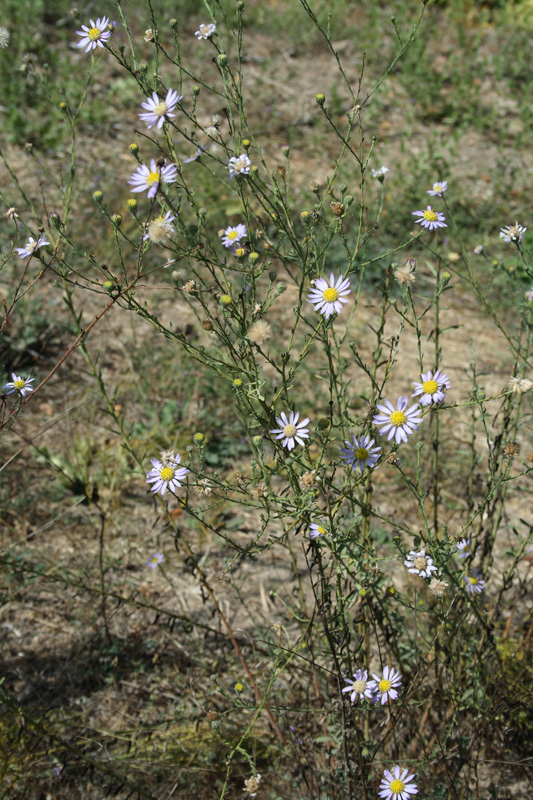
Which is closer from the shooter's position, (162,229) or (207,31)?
(162,229)

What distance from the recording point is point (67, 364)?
12.0 feet

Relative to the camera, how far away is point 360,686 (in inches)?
60.1

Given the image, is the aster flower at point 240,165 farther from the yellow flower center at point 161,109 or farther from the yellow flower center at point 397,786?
the yellow flower center at point 397,786

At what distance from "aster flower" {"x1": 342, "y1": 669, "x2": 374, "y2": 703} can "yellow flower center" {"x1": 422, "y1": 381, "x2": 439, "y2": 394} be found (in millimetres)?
731

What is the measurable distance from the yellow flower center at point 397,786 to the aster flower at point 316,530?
60 cm

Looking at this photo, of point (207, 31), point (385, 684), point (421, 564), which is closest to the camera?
point (421, 564)

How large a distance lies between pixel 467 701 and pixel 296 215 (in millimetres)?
4119

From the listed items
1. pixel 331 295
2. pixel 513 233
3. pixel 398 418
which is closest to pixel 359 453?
pixel 398 418

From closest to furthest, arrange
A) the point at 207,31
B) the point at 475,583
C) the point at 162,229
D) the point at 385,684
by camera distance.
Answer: the point at 162,229
the point at 385,684
the point at 207,31
the point at 475,583

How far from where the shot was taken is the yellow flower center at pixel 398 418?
146 cm

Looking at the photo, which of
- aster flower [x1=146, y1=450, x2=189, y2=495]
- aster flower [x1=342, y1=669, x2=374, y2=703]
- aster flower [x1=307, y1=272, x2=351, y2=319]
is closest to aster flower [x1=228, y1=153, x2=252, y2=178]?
aster flower [x1=307, y1=272, x2=351, y2=319]

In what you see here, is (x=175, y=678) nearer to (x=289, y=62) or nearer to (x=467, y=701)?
(x=467, y=701)

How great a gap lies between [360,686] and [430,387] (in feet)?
2.46

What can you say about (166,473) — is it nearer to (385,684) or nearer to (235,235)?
(235,235)
